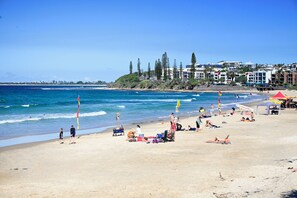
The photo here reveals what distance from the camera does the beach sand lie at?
10.4 meters

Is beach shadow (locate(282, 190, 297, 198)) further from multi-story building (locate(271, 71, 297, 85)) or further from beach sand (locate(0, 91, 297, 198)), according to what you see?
multi-story building (locate(271, 71, 297, 85))

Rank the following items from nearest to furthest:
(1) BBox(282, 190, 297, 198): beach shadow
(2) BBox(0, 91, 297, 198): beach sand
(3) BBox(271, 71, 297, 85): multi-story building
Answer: (1) BBox(282, 190, 297, 198): beach shadow
(2) BBox(0, 91, 297, 198): beach sand
(3) BBox(271, 71, 297, 85): multi-story building

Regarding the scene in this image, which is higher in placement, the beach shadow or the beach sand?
the beach shadow

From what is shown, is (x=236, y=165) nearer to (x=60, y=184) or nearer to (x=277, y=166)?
(x=277, y=166)

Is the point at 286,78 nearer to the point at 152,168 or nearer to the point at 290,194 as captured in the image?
the point at 152,168

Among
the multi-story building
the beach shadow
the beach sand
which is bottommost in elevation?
the beach sand

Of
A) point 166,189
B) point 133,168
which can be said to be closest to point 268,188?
point 166,189

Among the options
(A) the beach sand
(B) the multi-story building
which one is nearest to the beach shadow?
(A) the beach sand

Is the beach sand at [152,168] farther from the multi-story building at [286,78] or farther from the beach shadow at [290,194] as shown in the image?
the multi-story building at [286,78]

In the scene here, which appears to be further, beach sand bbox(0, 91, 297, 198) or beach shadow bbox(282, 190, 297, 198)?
beach sand bbox(0, 91, 297, 198)

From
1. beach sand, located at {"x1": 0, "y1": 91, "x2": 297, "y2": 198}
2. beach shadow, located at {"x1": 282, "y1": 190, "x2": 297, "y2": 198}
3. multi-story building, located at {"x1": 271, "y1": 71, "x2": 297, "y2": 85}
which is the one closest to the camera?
beach shadow, located at {"x1": 282, "y1": 190, "x2": 297, "y2": 198}

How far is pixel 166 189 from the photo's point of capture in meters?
10.5

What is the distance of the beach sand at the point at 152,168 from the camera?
34.1ft

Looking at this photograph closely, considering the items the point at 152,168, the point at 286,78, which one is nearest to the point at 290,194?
the point at 152,168
